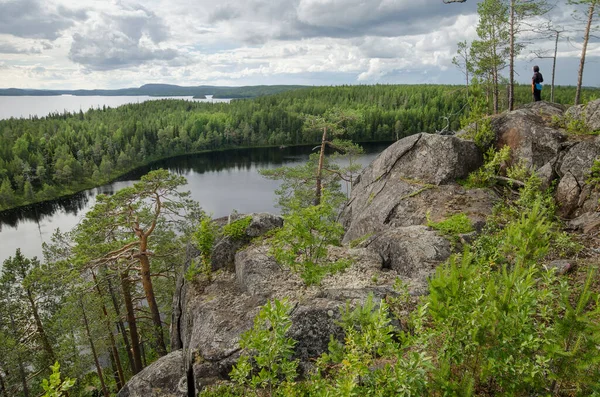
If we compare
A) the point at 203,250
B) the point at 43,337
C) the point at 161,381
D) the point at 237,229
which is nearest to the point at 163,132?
the point at 43,337

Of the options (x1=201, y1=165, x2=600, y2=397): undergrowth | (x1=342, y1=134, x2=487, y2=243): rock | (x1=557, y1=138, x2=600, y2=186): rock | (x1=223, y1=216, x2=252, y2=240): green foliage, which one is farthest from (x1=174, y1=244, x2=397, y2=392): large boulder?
(x1=557, y1=138, x2=600, y2=186): rock

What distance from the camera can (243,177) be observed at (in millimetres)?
84062

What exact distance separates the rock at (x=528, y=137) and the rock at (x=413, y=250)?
6855mm

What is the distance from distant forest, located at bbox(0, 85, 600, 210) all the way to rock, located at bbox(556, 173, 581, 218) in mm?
57616

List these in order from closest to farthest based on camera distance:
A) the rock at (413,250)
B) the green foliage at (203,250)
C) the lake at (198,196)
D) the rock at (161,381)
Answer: the rock at (161,381) → the rock at (413,250) → the green foliage at (203,250) → the lake at (198,196)

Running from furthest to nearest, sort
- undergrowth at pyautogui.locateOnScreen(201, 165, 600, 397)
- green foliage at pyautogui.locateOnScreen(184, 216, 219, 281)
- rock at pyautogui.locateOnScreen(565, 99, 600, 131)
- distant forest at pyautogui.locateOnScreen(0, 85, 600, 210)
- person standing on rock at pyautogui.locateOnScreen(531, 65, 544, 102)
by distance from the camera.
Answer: distant forest at pyautogui.locateOnScreen(0, 85, 600, 210) → person standing on rock at pyautogui.locateOnScreen(531, 65, 544, 102) → rock at pyautogui.locateOnScreen(565, 99, 600, 131) → green foliage at pyautogui.locateOnScreen(184, 216, 219, 281) → undergrowth at pyautogui.locateOnScreen(201, 165, 600, 397)

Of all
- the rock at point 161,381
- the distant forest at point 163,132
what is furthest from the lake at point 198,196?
the rock at point 161,381

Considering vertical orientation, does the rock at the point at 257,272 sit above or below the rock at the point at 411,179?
below

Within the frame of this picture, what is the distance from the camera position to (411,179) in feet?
56.4

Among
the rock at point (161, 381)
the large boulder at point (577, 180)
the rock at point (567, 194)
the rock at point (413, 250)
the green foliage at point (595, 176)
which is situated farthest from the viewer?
the rock at point (567, 194)

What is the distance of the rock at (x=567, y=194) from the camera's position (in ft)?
42.8

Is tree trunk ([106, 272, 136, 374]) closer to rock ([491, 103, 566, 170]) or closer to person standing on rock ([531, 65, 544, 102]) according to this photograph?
rock ([491, 103, 566, 170])

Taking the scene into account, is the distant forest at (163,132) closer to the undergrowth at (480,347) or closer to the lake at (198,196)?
the lake at (198,196)

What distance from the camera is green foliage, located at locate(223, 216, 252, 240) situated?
1319cm
